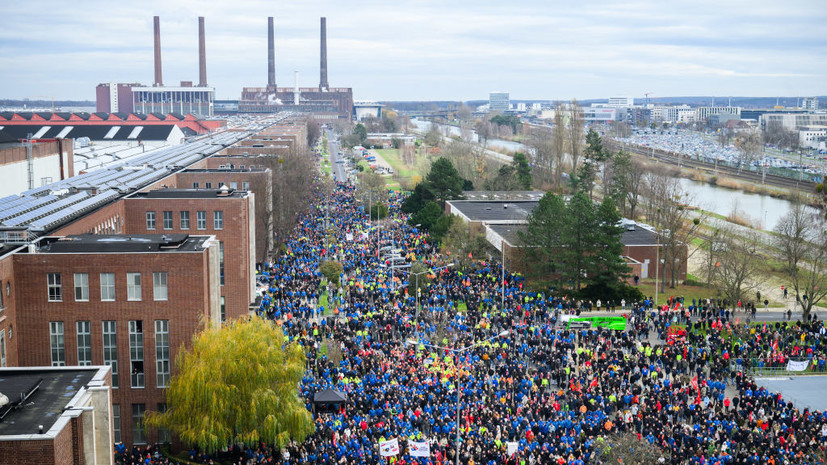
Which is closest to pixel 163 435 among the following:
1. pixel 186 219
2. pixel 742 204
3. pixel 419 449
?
pixel 419 449

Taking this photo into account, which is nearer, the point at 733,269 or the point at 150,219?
the point at 150,219

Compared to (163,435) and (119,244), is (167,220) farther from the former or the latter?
(163,435)

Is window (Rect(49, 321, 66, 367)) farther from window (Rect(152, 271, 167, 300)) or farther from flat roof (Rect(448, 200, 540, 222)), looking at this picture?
flat roof (Rect(448, 200, 540, 222))

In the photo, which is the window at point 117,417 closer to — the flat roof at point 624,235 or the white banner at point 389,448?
the white banner at point 389,448

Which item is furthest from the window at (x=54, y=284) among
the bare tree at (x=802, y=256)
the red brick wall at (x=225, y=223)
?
the bare tree at (x=802, y=256)

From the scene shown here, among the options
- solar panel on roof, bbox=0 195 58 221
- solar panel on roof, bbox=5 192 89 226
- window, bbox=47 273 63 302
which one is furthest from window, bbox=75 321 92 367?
solar panel on roof, bbox=0 195 58 221

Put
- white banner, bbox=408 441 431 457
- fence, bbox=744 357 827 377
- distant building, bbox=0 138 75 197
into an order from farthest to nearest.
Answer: distant building, bbox=0 138 75 197 < fence, bbox=744 357 827 377 < white banner, bbox=408 441 431 457

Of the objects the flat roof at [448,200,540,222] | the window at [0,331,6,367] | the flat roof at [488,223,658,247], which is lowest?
the flat roof at [488,223,658,247]

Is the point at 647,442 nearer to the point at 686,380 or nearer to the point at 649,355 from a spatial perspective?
the point at 686,380
